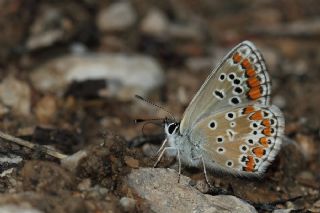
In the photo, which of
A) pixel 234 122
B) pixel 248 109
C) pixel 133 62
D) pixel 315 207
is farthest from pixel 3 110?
pixel 315 207

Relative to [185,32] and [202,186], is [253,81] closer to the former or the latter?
[202,186]

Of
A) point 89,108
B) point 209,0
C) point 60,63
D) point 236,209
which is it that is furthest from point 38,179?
point 209,0

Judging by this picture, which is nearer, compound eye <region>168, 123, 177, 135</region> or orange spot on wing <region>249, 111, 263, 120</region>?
orange spot on wing <region>249, 111, 263, 120</region>

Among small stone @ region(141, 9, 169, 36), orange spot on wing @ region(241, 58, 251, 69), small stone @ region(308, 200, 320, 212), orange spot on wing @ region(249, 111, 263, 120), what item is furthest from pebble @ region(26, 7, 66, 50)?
small stone @ region(308, 200, 320, 212)

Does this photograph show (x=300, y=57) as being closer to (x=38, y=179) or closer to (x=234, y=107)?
(x=234, y=107)

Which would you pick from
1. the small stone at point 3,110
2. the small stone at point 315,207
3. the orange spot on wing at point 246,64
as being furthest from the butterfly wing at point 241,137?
the small stone at point 3,110

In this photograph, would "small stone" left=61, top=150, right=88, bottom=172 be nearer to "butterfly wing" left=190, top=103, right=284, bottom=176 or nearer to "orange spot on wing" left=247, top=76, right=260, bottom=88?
"butterfly wing" left=190, top=103, right=284, bottom=176

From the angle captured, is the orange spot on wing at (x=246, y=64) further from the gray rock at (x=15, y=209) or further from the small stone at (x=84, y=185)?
the gray rock at (x=15, y=209)
